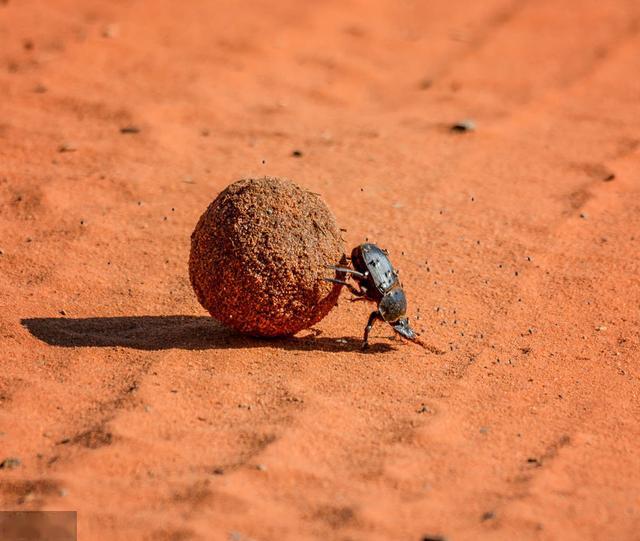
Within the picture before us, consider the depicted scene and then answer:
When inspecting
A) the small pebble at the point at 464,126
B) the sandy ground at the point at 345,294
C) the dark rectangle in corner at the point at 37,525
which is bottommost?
the dark rectangle in corner at the point at 37,525

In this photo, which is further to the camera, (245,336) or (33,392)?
(245,336)

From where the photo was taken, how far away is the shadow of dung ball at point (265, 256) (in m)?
5.59

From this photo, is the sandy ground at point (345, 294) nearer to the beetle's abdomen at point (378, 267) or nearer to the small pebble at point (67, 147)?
the small pebble at point (67, 147)

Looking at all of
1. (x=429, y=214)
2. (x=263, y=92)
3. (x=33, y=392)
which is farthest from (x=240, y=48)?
(x=33, y=392)

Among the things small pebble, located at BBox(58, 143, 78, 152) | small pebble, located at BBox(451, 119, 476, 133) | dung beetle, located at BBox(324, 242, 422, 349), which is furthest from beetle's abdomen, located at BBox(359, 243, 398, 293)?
small pebble, located at BBox(451, 119, 476, 133)

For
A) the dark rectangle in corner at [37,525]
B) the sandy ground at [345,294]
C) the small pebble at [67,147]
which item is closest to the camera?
the dark rectangle in corner at [37,525]

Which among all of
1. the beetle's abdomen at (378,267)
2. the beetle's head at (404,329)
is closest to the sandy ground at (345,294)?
the beetle's head at (404,329)

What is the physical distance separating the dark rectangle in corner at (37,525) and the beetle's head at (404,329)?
2457mm

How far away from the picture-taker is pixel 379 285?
19.6 ft

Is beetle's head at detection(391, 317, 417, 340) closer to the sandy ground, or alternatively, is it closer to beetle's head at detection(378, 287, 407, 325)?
beetle's head at detection(378, 287, 407, 325)

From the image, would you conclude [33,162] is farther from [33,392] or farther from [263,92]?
[33,392]

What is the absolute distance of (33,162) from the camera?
8.96 meters

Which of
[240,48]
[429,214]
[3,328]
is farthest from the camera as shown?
[240,48]

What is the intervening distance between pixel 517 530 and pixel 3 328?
362 centimetres
